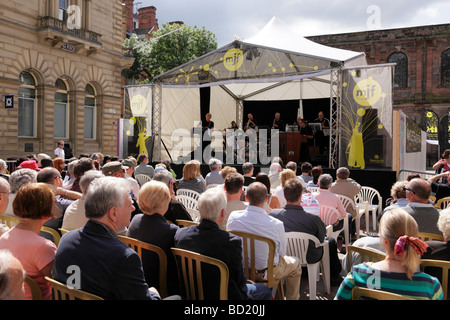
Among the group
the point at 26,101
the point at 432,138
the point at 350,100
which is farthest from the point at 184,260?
the point at 432,138

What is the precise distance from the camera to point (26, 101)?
15266mm

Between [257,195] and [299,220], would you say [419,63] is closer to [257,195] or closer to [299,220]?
[299,220]

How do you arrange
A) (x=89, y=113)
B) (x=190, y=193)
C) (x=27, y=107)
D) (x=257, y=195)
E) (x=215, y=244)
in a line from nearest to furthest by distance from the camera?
(x=215, y=244) → (x=257, y=195) → (x=190, y=193) → (x=27, y=107) → (x=89, y=113)

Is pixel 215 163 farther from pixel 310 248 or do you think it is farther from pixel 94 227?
pixel 94 227

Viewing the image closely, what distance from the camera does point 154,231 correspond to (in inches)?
104

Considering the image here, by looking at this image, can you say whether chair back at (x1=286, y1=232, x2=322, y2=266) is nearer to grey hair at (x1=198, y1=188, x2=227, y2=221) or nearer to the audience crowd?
the audience crowd

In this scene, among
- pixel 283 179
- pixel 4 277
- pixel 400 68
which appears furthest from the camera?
pixel 400 68

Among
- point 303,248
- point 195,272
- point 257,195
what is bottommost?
point 303,248

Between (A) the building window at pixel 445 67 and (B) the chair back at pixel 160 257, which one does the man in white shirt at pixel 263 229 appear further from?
(A) the building window at pixel 445 67

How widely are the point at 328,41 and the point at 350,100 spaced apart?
2210 centimetres

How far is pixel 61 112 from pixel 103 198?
16.7 m

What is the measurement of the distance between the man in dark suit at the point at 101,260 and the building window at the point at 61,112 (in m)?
16.3

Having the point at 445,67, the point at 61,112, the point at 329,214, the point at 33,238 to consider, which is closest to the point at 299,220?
the point at 329,214

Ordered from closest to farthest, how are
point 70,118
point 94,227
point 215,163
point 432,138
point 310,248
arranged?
point 94,227 → point 310,248 → point 215,163 → point 70,118 → point 432,138
